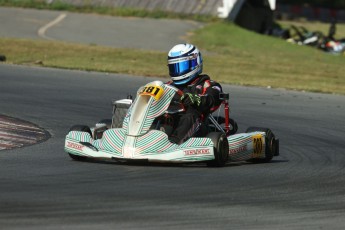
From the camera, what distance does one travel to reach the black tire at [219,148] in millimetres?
8992

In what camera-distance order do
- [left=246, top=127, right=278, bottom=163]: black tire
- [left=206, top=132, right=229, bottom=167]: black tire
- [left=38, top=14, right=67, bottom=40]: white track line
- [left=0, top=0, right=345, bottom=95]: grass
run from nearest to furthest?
[left=206, top=132, right=229, bottom=167]: black tire, [left=246, top=127, right=278, bottom=163]: black tire, [left=0, top=0, right=345, bottom=95]: grass, [left=38, top=14, right=67, bottom=40]: white track line

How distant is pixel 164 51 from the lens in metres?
25.2

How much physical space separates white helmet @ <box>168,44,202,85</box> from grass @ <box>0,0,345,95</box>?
29.3ft

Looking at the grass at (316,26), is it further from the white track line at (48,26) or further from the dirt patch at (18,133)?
the dirt patch at (18,133)

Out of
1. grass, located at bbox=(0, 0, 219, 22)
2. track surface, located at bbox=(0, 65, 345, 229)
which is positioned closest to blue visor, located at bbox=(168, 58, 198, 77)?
track surface, located at bbox=(0, 65, 345, 229)

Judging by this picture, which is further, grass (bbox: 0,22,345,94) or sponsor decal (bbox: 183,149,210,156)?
grass (bbox: 0,22,345,94)

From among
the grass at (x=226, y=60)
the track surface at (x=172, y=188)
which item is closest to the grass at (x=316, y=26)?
the grass at (x=226, y=60)

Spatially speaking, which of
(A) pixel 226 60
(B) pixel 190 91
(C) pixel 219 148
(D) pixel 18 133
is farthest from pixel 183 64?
(A) pixel 226 60

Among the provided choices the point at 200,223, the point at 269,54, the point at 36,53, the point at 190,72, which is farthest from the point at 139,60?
the point at 200,223

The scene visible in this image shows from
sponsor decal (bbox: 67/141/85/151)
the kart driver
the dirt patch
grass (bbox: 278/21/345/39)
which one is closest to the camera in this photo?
sponsor decal (bbox: 67/141/85/151)

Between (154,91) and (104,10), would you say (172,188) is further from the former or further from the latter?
(104,10)

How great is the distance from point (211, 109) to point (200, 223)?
3499mm

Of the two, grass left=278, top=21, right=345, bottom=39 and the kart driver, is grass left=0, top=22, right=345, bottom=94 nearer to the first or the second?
the kart driver

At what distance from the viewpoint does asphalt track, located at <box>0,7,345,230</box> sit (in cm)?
629
